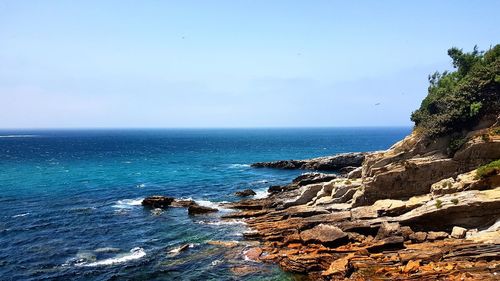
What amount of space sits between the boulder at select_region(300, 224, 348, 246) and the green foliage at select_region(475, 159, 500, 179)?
14436mm

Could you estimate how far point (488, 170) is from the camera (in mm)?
38625

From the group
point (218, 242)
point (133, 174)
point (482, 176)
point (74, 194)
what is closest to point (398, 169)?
point (482, 176)

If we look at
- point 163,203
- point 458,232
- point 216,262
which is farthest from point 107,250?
point 458,232

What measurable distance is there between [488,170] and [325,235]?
16869 millimetres

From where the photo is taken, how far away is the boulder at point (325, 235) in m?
38.2

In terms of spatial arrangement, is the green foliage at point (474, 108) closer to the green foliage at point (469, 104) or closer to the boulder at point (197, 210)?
the green foliage at point (469, 104)

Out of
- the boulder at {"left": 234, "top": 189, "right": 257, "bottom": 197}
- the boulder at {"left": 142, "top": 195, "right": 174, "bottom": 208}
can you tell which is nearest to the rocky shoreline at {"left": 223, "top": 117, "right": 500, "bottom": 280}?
the boulder at {"left": 142, "top": 195, "right": 174, "bottom": 208}

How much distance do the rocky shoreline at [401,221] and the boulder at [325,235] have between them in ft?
0.31

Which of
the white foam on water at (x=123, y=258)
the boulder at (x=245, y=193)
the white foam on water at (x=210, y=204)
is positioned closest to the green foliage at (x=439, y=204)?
the white foam on water at (x=123, y=258)

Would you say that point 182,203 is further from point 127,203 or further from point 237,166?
point 237,166

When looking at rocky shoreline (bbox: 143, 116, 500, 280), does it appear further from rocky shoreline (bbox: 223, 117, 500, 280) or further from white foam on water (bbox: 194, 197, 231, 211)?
white foam on water (bbox: 194, 197, 231, 211)

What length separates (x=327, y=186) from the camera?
176 ft

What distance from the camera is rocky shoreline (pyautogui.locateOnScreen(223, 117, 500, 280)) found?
31.6 m

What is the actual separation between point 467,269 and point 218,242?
80.6 ft
